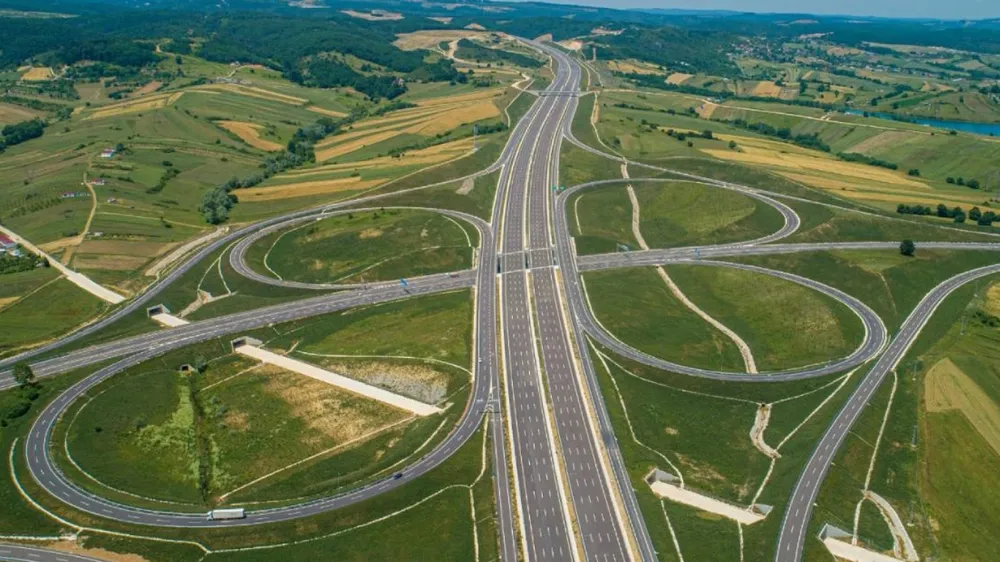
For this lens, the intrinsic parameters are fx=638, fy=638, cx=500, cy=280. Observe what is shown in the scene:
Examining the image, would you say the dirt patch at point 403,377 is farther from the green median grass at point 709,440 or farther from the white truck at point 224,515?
the white truck at point 224,515

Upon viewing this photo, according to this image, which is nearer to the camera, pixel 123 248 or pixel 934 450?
pixel 934 450

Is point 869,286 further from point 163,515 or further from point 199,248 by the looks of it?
point 199,248

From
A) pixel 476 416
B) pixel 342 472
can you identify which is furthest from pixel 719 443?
pixel 342 472

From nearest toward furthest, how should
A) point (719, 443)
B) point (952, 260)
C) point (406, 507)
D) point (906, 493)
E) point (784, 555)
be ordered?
point (784, 555) → point (406, 507) → point (906, 493) → point (719, 443) → point (952, 260)

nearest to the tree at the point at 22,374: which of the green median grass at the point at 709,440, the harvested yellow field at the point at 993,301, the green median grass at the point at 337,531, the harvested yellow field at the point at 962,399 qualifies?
the green median grass at the point at 337,531

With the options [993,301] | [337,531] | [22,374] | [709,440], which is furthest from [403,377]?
[993,301]

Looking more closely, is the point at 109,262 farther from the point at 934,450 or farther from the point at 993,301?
the point at 993,301

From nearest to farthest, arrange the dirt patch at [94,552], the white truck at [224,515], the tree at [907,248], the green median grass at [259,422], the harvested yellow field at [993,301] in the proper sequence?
1. the dirt patch at [94,552]
2. the white truck at [224,515]
3. the green median grass at [259,422]
4. the harvested yellow field at [993,301]
5. the tree at [907,248]
